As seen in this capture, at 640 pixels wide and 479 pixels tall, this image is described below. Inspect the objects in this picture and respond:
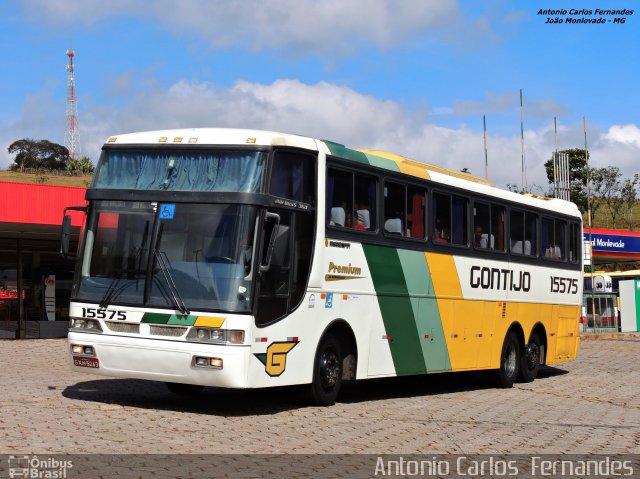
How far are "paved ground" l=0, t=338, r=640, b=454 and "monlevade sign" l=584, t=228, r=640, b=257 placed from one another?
3910 centimetres

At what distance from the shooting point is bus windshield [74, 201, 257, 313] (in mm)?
11891

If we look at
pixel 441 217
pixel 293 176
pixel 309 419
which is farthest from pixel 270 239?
pixel 441 217

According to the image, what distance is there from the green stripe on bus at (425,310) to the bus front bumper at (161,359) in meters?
4.22

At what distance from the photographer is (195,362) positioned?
11812 mm

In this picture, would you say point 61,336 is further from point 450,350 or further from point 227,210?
point 227,210

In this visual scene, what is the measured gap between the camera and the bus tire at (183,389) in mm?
14604

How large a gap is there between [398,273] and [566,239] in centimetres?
774

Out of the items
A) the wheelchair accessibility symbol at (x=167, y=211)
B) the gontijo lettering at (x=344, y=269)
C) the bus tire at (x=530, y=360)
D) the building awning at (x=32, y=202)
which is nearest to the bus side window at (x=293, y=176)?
the gontijo lettering at (x=344, y=269)

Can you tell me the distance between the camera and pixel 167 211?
40.3 ft

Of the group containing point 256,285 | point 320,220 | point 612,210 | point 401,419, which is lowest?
point 401,419

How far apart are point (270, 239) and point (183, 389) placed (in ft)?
11.8

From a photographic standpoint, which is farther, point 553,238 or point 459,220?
point 553,238

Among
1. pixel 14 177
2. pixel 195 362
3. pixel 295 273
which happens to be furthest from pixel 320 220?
pixel 14 177

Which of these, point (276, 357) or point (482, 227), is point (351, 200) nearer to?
point (276, 357)
